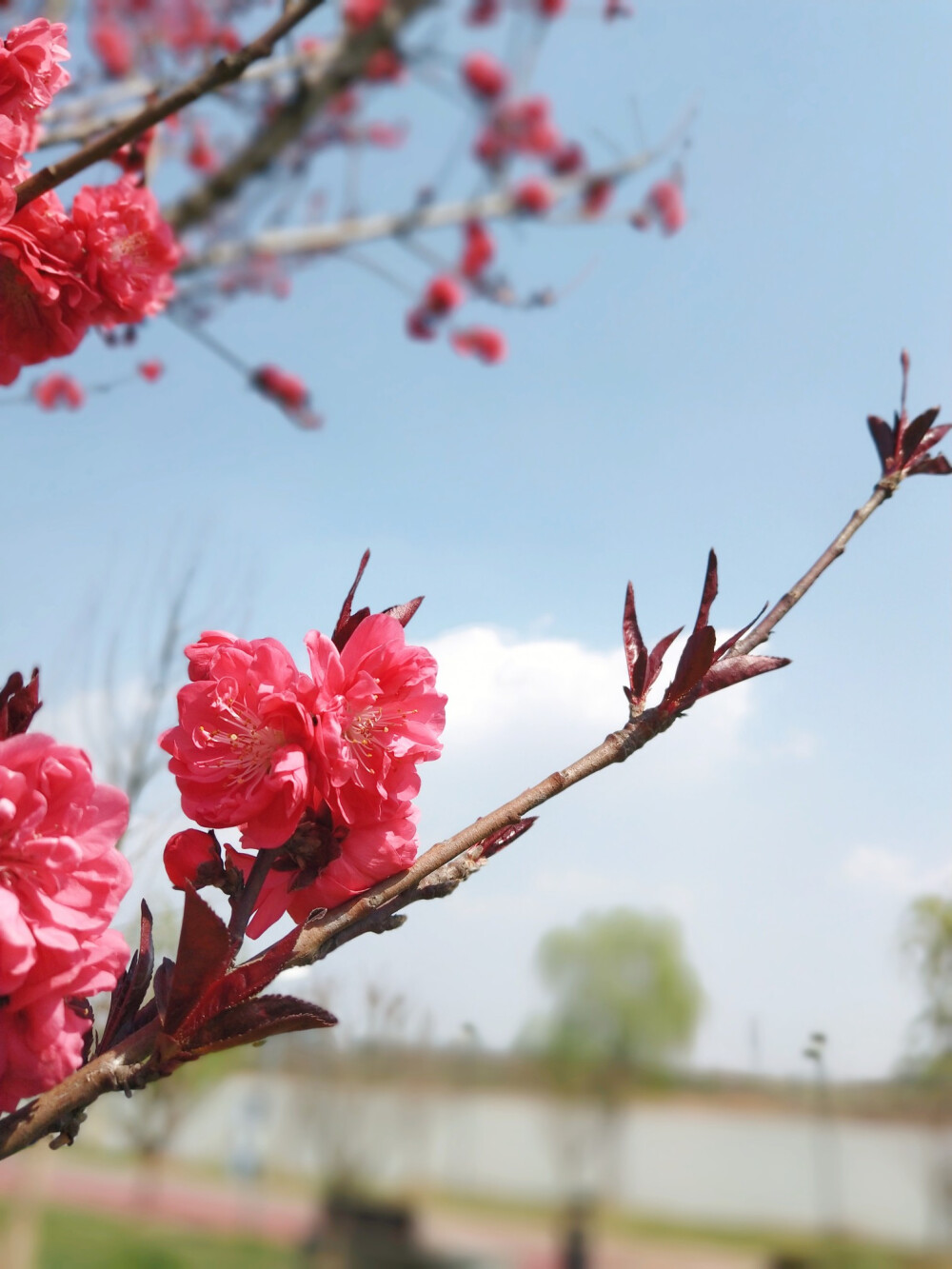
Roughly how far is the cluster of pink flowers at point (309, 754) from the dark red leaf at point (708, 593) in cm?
10

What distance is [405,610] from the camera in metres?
0.37

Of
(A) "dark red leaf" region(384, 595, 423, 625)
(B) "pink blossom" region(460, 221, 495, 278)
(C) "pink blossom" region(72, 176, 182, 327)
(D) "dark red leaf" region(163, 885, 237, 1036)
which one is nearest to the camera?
(D) "dark red leaf" region(163, 885, 237, 1036)

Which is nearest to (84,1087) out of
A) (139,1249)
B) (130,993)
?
(130,993)

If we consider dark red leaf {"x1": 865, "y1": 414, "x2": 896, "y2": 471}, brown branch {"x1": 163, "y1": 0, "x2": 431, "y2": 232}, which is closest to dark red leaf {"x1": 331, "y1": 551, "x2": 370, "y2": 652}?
dark red leaf {"x1": 865, "y1": 414, "x2": 896, "y2": 471}

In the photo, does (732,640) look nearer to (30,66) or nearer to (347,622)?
(347,622)

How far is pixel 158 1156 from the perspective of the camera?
28.3 ft

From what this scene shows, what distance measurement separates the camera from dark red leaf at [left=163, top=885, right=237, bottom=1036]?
0.87 ft

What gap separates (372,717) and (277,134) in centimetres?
118

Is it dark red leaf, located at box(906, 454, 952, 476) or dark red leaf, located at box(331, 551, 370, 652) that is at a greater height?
dark red leaf, located at box(906, 454, 952, 476)

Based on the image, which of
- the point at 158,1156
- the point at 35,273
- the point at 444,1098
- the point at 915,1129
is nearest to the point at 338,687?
the point at 35,273

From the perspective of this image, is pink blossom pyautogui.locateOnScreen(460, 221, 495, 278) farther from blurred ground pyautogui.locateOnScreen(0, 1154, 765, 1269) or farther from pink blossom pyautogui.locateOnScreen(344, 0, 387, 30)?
blurred ground pyautogui.locateOnScreen(0, 1154, 765, 1269)

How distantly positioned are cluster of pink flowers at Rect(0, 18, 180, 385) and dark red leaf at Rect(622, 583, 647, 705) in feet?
1.05

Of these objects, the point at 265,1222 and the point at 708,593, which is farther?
the point at 265,1222

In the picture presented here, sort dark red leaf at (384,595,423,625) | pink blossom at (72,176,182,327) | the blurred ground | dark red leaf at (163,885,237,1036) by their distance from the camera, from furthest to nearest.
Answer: the blurred ground < pink blossom at (72,176,182,327) < dark red leaf at (384,595,423,625) < dark red leaf at (163,885,237,1036)
